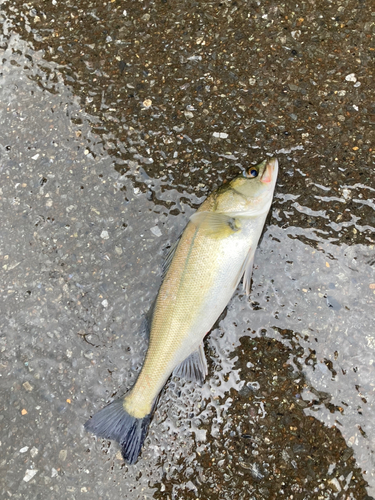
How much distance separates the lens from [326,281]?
2.76 metres

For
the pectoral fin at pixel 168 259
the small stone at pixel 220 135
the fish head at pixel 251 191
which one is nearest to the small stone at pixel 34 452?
the pectoral fin at pixel 168 259

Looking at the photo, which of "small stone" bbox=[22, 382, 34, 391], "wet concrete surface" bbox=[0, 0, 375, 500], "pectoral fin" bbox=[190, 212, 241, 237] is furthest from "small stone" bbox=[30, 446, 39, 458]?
"pectoral fin" bbox=[190, 212, 241, 237]

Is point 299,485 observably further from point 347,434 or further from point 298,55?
point 298,55

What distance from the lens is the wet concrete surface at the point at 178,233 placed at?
264 cm

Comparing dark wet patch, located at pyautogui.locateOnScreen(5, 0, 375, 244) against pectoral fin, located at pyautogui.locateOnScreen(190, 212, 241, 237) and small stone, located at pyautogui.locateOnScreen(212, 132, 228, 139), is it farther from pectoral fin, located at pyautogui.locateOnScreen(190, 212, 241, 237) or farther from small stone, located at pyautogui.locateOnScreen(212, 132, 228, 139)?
pectoral fin, located at pyautogui.locateOnScreen(190, 212, 241, 237)

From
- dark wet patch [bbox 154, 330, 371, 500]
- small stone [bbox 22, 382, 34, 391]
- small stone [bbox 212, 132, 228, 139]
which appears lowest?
dark wet patch [bbox 154, 330, 371, 500]

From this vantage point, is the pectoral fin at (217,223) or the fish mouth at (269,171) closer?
the pectoral fin at (217,223)

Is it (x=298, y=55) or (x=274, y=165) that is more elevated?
(x=298, y=55)

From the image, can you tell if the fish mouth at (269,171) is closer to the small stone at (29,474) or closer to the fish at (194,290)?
the fish at (194,290)

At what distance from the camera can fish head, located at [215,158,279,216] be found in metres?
2.60

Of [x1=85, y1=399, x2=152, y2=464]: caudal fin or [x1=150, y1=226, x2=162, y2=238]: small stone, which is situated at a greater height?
[x1=150, y1=226, x2=162, y2=238]: small stone

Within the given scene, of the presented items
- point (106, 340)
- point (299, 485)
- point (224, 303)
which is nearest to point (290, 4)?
point (224, 303)

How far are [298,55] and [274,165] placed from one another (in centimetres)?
104

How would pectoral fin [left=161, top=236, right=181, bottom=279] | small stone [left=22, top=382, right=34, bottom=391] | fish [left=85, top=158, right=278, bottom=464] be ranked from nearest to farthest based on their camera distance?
1. fish [left=85, top=158, right=278, bottom=464]
2. pectoral fin [left=161, top=236, right=181, bottom=279]
3. small stone [left=22, top=382, right=34, bottom=391]
